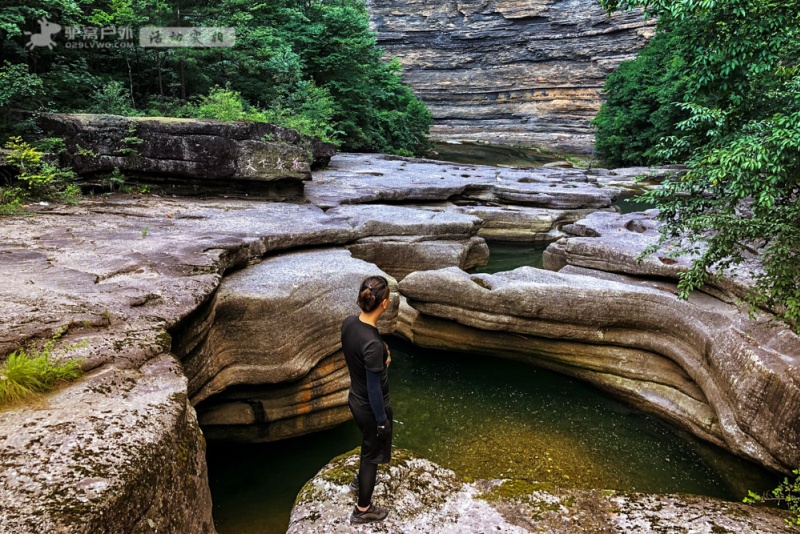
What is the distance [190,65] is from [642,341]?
1377 centimetres

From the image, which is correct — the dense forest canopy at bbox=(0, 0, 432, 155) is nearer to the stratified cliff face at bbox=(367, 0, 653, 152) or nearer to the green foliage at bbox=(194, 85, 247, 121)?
the green foliage at bbox=(194, 85, 247, 121)

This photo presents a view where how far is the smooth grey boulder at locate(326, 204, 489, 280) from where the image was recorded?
9609mm

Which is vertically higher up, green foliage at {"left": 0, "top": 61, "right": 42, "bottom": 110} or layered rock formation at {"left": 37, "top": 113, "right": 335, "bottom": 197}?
green foliage at {"left": 0, "top": 61, "right": 42, "bottom": 110}

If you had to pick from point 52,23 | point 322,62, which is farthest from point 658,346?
point 322,62

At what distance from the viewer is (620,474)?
5555 mm

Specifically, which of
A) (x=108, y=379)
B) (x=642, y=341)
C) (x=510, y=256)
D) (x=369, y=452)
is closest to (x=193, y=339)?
(x=108, y=379)

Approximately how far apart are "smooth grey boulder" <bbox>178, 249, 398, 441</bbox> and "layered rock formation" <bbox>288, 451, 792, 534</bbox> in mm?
1728

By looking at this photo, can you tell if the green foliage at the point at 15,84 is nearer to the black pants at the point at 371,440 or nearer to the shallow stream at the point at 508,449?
the shallow stream at the point at 508,449

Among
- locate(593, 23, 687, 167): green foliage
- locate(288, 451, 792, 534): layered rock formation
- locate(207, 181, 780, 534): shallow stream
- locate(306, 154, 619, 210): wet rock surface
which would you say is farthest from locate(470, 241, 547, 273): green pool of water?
locate(593, 23, 687, 167): green foliage

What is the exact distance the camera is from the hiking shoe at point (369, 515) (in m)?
3.46

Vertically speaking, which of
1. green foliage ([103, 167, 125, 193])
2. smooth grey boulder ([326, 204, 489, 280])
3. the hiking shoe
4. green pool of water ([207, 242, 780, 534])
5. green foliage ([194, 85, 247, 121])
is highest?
green foliage ([194, 85, 247, 121])

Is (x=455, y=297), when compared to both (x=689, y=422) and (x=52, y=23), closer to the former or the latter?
(x=689, y=422)

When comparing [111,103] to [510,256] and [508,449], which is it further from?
[508,449]

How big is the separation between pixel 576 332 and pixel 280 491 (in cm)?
482
